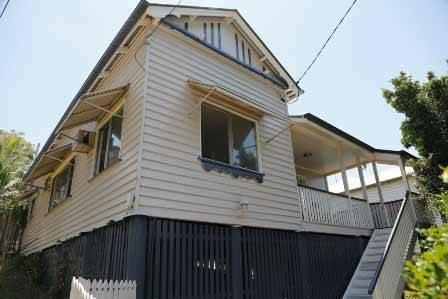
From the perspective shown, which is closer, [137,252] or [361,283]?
[137,252]

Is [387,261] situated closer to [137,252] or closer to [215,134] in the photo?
[215,134]

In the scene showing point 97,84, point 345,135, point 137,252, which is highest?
point 97,84

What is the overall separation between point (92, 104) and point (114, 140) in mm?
1069

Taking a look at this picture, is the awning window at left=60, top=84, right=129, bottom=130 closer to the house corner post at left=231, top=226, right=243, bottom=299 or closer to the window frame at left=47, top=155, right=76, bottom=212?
the window frame at left=47, top=155, right=76, bottom=212

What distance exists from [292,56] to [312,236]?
5.14m

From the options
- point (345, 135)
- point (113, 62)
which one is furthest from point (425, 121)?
point (113, 62)

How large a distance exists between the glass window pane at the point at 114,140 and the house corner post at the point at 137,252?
229cm

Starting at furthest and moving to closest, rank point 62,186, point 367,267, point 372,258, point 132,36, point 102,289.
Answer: point 62,186, point 372,258, point 367,267, point 132,36, point 102,289

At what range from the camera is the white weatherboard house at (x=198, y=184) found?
17.8 feet

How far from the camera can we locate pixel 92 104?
254 inches

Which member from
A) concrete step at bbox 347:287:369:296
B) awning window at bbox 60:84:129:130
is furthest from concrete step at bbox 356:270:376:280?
awning window at bbox 60:84:129:130

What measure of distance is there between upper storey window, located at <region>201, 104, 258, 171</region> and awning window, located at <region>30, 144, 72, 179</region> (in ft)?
15.7

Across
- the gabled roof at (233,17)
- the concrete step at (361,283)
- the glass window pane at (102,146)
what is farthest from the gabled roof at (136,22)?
the concrete step at (361,283)

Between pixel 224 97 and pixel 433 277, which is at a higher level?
pixel 224 97
